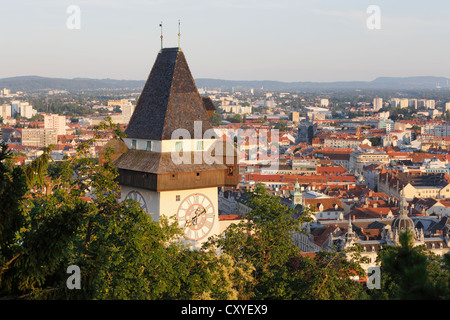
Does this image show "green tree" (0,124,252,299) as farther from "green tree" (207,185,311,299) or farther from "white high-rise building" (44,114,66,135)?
"white high-rise building" (44,114,66,135)

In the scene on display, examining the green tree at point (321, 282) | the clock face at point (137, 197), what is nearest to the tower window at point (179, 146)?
the clock face at point (137, 197)

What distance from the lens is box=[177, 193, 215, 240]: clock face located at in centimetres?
1833

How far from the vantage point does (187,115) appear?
18797 mm

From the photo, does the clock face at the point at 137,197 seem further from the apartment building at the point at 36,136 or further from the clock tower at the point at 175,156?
the apartment building at the point at 36,136

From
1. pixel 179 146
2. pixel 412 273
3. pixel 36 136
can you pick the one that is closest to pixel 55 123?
pixel 36 136

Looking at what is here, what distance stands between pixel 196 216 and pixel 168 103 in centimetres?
296

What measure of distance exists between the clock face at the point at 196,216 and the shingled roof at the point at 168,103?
5.42ft

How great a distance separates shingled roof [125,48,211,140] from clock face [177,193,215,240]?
1651 millimetres

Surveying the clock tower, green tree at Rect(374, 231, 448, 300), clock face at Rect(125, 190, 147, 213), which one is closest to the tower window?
the clock tower

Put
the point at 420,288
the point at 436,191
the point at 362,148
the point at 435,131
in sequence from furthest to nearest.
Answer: the point at 435,131
the point at 362,148
the point at 436,191
the point at 420,288
